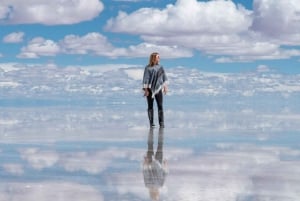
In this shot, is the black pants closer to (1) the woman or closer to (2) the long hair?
(1) the woman

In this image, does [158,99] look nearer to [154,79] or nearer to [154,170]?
[154,79]

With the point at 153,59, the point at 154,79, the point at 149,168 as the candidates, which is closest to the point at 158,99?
the point at 154,79

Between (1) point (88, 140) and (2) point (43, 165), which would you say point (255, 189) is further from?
(1) point (88, 140)

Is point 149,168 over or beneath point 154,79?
beneath

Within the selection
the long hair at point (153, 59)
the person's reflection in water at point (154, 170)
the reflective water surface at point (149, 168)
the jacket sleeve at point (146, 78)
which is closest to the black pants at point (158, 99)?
the jacket sleeve at point (146, 78)

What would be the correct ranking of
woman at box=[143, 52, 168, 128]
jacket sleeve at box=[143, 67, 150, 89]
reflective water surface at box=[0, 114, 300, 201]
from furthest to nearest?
1. jacket sleeve at box=[143, 67, 150, 89]
2. woman at box=[143, 52, 168, 128]
3. reflective water surface at box=[0, 114, 300, 201]

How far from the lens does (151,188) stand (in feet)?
31.7

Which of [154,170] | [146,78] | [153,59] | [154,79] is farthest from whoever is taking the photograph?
[146,78]

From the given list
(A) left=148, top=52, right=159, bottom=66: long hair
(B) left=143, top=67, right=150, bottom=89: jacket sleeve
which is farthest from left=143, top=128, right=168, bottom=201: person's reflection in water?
(B) left=143, top=67, right=150, bottom=89: jacket sleeve

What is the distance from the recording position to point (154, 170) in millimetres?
11742

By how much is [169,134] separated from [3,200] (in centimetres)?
1239

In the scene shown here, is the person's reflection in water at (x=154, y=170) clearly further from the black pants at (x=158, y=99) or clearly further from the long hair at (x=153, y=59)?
the black pants at (x=158, y=99)

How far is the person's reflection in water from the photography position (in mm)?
9654

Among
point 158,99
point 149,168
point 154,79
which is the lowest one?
point 149,168
